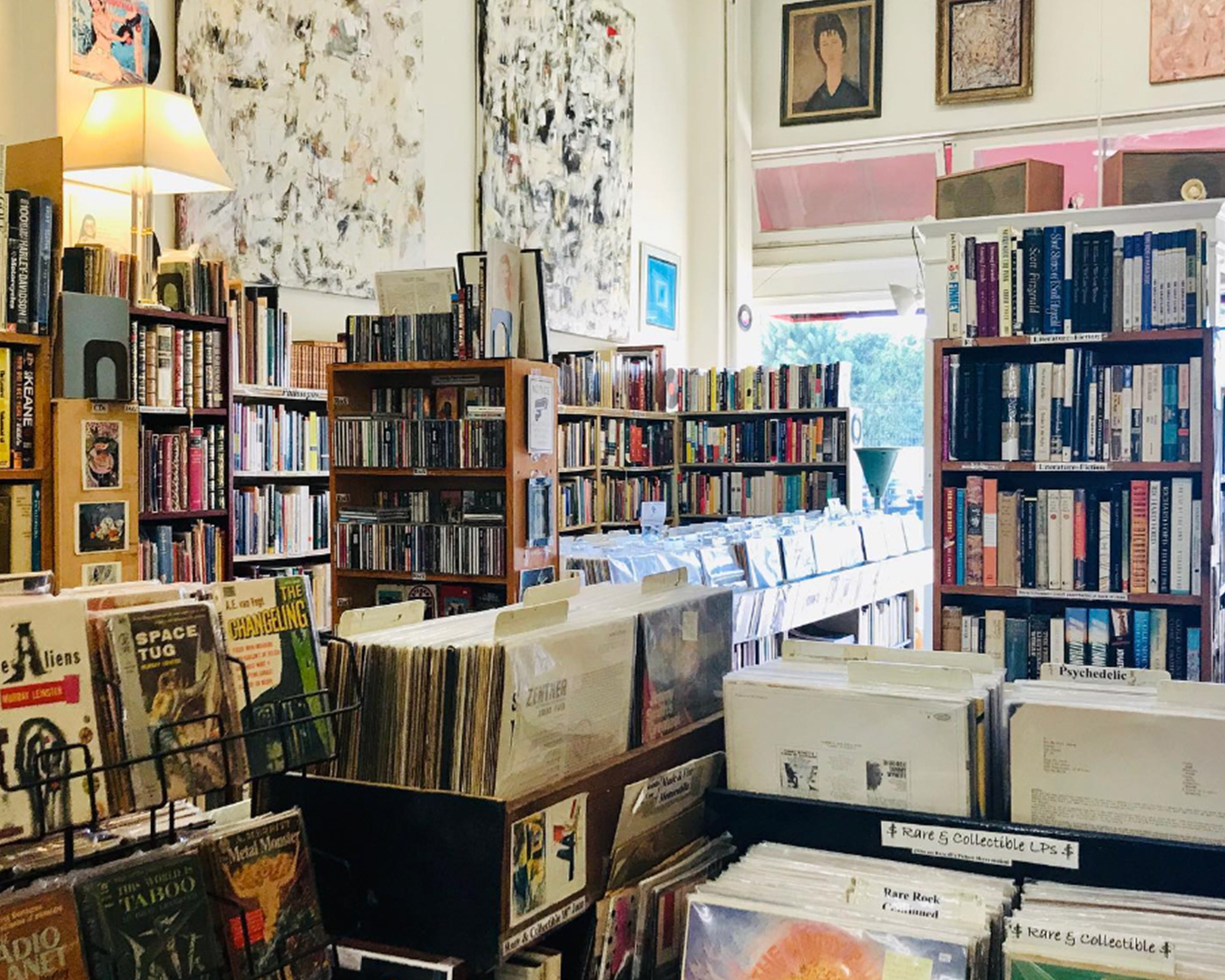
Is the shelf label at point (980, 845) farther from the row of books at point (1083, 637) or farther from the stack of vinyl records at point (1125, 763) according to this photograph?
the row of books at point (1083, 637)

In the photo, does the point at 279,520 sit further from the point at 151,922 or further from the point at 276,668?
the point at 151,922

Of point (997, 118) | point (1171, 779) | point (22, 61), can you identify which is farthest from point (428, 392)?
point (997, 118)

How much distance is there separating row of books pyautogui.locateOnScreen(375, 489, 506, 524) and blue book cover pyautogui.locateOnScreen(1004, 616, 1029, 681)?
184cm

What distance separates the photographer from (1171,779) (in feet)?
4.88

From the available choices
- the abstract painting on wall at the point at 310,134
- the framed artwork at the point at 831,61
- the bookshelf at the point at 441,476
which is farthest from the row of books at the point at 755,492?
the bookshelf at the point at 441,476

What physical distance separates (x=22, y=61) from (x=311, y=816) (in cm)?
421

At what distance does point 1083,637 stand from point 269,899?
2.80 metres

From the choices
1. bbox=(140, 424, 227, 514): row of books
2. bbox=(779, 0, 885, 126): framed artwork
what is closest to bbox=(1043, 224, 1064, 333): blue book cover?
bbox=(140, 424, 227, 514): row of books

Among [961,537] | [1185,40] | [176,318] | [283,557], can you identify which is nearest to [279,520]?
[283,557]

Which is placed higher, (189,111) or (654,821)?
(189,111)

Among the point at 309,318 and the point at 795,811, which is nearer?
the point at 795,811

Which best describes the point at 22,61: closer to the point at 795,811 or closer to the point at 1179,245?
the point at 1179,245

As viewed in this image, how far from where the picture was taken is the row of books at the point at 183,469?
452 cm

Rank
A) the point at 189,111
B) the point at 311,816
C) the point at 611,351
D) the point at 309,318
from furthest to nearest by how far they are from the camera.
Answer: the point at 611,351 → the point at 309,318 → the point at 189,111 → the point at 311,816
